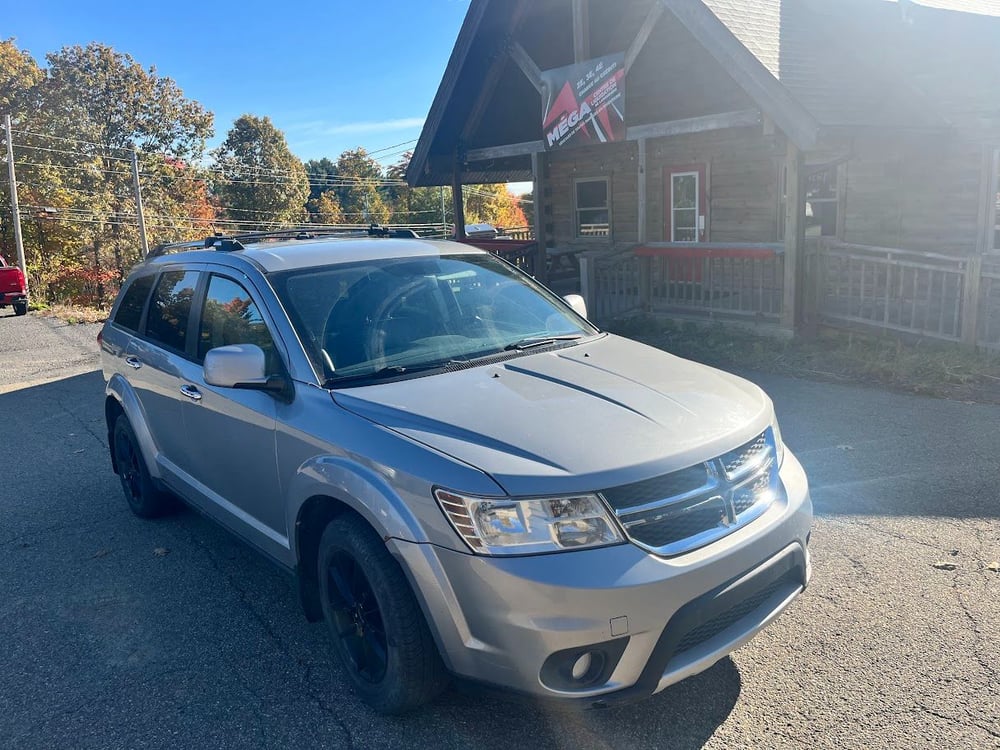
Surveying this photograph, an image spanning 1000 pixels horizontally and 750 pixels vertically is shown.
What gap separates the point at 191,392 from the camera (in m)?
4.18

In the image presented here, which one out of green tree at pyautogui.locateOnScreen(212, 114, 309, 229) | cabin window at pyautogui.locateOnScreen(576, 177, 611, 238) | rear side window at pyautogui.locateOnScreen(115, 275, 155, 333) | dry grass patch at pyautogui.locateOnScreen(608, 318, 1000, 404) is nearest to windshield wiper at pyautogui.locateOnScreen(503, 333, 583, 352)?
rear side window at pyautogui.locateOnScreen(115, 275, 155, 333)

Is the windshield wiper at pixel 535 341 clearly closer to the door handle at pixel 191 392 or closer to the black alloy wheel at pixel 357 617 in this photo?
the black alloy wheel at pixel 357 617

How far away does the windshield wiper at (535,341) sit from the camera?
3.79 meters

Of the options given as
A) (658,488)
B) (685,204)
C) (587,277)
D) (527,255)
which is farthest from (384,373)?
(685,204)

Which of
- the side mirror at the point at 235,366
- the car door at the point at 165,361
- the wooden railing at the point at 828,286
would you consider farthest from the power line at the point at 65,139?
the side mirror at the point at 235,366

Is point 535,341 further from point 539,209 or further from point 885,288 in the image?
point 539,209

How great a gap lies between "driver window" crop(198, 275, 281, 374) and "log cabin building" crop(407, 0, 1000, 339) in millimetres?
7190

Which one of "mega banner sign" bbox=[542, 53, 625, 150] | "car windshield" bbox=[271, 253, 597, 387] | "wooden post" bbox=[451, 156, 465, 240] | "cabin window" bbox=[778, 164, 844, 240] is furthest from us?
"wooden post" bbox=[451, 156, 465, 240]

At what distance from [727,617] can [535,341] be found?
5.34 feet

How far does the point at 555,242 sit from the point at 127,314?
493 inches

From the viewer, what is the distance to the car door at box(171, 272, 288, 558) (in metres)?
3.55

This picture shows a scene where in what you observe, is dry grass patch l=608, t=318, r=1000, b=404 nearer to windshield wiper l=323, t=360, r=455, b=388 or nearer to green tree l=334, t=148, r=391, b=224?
windshield wiper l=323, t=360, r=455, b=388

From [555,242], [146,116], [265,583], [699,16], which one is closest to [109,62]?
[146,116]

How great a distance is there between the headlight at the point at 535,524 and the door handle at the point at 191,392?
2114 mm
